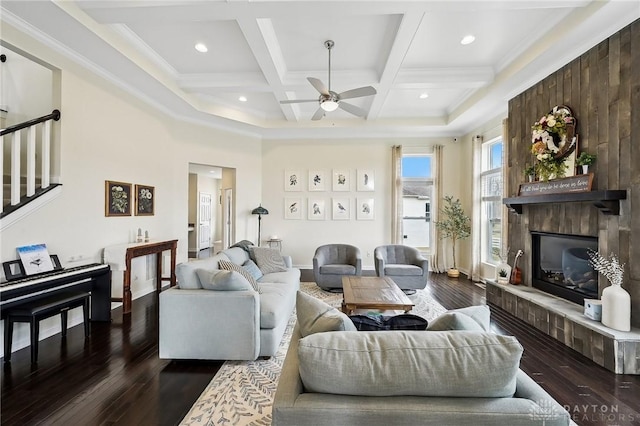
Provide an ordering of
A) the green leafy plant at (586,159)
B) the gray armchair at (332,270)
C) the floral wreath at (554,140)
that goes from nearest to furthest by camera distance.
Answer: the green leafy plant at (586,159)
the floral wreath at (554,140)
the gray armchair at (332,270)

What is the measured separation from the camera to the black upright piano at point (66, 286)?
108 inches

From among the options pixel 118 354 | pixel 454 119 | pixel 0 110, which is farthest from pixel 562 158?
pixel 0 110

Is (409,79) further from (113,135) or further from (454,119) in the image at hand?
(113,135)

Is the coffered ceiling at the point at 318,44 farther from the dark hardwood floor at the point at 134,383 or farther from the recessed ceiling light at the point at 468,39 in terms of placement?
the dark hardwood floor at the point at 134,383

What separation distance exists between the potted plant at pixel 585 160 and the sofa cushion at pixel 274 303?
376cm

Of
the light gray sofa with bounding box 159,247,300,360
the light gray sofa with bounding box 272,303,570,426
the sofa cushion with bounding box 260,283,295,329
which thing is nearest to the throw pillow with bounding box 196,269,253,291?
the light gray sofa with bounding box 159,247,300,360

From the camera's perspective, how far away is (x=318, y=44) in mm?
3918

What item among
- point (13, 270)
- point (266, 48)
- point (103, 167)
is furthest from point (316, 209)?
point (13, 270)

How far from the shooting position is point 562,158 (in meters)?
3.77

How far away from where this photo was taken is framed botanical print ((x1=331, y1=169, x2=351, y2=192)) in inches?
296

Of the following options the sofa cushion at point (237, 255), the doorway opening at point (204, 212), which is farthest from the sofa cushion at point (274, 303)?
the doorway opening at point (204, 212)

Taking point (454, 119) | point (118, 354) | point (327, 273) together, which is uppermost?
point (454, 119)

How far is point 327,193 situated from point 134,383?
5674 millimetres

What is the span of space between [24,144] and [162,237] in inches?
92.8
